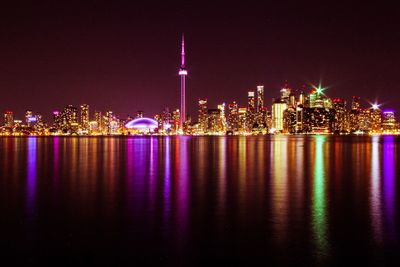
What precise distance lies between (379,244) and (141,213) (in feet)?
23.1

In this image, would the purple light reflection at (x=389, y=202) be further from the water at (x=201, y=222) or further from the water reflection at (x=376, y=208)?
the water reflection at (x=376, y=208)

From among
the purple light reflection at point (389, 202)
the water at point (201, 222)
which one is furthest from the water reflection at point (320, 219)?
the purple light reflection at point (389, 202)

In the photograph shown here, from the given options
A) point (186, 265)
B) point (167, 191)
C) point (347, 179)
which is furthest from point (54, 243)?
point (347, 179)

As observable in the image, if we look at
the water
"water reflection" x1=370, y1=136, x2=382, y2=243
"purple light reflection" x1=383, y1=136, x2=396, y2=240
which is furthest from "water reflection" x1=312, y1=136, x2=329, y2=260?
"purple light reflection" x1=383, y1=136, x2=396, y2=240

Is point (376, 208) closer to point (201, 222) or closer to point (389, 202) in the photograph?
point (389, 202)

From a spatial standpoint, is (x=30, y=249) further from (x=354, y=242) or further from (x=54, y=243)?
(x=354, y=242)

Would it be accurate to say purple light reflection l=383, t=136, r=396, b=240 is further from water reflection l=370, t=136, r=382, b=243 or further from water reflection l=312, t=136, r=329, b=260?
water reflection l=312, t=136, r=329, b=260

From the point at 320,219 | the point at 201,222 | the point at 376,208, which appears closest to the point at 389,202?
the point at 376,208

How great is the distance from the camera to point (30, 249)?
9.69 metres

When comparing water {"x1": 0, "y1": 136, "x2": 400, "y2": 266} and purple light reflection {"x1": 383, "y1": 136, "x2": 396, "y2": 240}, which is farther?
purple light reflection {"x1": 383, "y1": 136, "x2": 396, "y2": 240}

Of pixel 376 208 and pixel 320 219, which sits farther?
pixel 376 208

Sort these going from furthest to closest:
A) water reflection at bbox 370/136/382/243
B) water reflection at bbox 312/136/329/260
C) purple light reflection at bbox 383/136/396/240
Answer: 1. purple light reflection at bbox 383/136/396/240
2. water reflection at bbox 370/136/382/243
3. water reflection at bbox 312/136/329/260

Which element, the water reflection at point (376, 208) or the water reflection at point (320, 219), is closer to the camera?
the water reflection at point (320, 219)

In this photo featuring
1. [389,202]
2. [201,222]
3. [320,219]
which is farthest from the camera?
[389,202]
